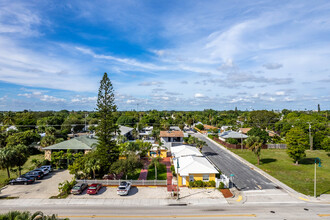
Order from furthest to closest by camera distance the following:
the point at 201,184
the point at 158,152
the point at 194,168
→ 1. the point at 158,152
2. the point at 194,168
3. the point at 201,184

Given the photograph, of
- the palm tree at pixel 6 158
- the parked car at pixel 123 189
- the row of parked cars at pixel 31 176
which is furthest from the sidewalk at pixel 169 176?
the palm tree at pixel 6 158

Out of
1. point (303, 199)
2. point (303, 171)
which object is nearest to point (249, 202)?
point (303, 199)

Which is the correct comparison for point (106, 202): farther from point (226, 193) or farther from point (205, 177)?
point (226, 193)

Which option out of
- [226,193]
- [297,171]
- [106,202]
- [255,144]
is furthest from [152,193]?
[297,171]

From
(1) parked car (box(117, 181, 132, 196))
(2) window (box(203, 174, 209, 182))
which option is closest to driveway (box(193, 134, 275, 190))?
(2) window (box(203, 174, 209, 182))

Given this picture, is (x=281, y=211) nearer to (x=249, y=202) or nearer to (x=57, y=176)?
(x=249, y=202)

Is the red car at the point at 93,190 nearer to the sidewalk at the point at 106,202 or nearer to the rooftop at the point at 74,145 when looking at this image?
the sidewalk at the point at 106,202
